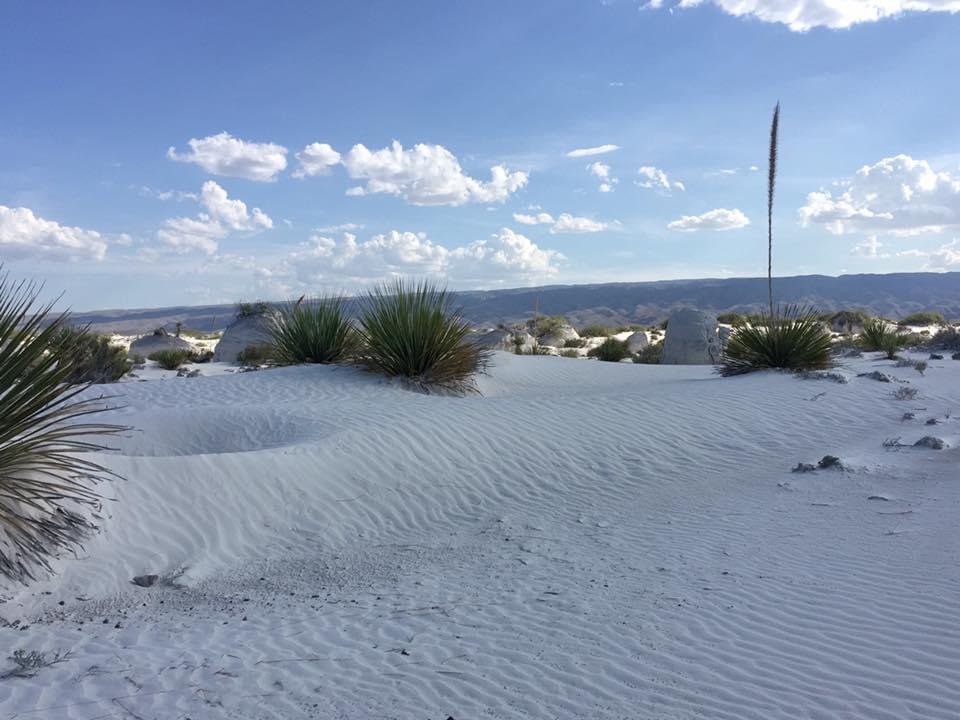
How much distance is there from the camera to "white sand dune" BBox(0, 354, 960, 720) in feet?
12.0

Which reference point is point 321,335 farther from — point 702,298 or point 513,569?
point 702,298

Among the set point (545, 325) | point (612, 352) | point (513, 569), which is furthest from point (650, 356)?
point (513, 569)

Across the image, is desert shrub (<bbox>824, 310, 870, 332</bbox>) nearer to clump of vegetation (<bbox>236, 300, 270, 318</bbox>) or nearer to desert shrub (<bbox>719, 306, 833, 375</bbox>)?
desert shrub (<bbox>719, 306, 833, 375</bbox>)

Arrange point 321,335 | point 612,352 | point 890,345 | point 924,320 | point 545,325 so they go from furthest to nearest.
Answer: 1. point 924,320
2. point 545,325
3. point 612,352
4. point 890,345
5. point 321,335

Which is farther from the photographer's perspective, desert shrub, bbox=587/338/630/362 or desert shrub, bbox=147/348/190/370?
desert shrub, bbox=587/338/630/362

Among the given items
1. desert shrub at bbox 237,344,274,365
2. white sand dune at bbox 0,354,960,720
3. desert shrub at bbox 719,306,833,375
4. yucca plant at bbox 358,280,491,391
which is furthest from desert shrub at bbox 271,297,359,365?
desert shrub at bbox 719,306,833,375

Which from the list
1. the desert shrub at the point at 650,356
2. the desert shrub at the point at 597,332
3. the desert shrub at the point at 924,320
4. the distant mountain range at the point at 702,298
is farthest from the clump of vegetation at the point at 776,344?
the distant mountain range at the point at 702,298

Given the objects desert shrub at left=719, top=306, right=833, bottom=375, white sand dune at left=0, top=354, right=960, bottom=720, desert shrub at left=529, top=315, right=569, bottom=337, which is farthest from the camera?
desert shrub at left=529, top=315, right=569, bottom=337

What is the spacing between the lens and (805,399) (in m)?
11.1

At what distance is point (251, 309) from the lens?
22891mm

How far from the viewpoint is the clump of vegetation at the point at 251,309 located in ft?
74.4

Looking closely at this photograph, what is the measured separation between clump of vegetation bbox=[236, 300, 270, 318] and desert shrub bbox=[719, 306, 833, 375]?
14.4 metres

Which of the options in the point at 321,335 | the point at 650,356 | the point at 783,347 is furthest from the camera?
the point at 650,356

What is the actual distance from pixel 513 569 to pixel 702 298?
3257 inches
